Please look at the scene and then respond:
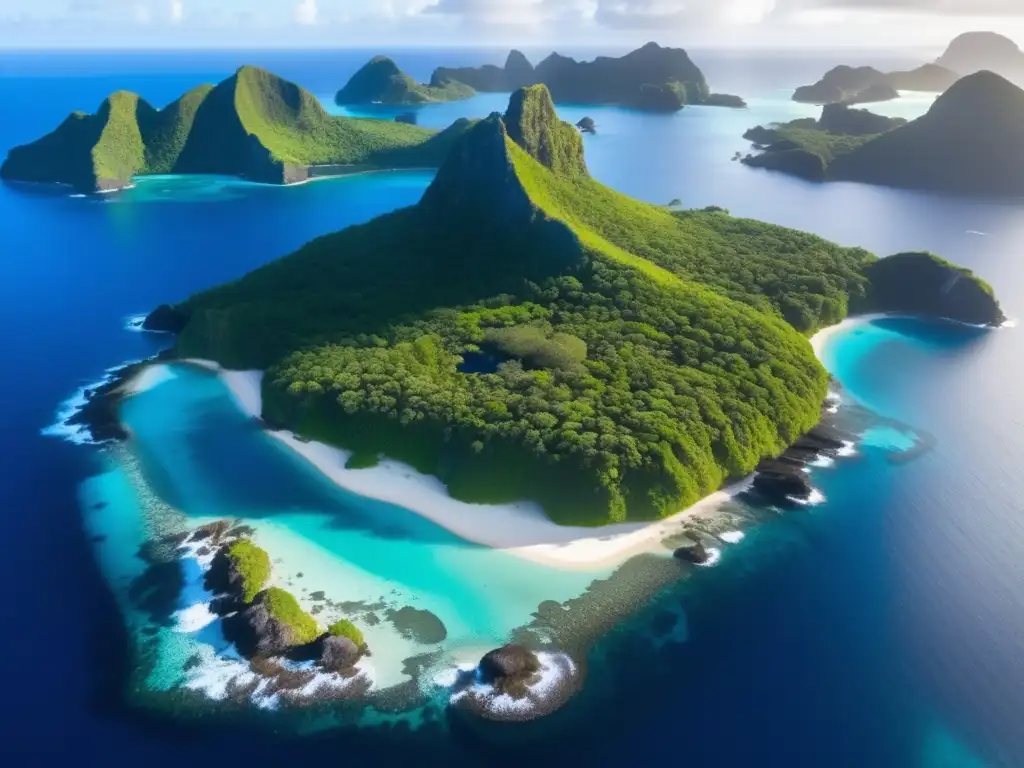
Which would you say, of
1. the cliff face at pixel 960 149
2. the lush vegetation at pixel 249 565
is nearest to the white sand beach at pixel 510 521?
the lush vegetation at pixel 249 565

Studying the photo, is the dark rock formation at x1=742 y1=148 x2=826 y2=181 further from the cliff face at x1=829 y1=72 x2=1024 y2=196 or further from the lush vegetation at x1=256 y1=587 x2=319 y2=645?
the lush vegetation at x1=256 y1=587 x2=319 y2=645

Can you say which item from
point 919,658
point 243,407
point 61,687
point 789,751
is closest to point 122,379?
point 243,407

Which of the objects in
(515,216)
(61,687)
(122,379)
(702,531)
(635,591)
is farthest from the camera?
(515,216)

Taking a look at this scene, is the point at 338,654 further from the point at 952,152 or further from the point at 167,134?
the point at 952,152

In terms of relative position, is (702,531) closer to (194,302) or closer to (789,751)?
(789,751)

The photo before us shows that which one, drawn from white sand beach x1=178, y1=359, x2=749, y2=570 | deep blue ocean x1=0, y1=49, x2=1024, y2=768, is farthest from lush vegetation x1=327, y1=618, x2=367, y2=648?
white sand beach x1=178, y1=359, x2=749, y2=570

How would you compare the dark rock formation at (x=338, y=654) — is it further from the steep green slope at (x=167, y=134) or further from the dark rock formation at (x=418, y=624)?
the steep green slope at (x=167, y=134)

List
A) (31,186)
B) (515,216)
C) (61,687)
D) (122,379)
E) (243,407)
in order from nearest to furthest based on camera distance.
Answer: (61,687) < (243,407) < (122,379) < (515,216) < (31,186)

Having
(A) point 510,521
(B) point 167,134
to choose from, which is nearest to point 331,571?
(A) point 510,521
